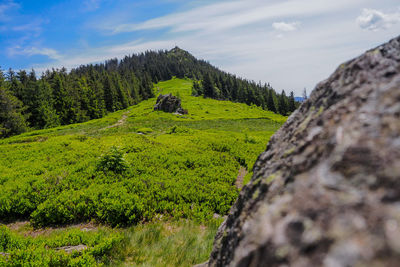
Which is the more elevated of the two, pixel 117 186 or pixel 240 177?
pixel 117 186

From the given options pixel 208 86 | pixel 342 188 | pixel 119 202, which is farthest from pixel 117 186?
pixel 208 86

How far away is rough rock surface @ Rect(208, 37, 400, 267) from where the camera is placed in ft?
4.21

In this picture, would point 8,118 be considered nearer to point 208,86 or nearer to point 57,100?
point 57,100

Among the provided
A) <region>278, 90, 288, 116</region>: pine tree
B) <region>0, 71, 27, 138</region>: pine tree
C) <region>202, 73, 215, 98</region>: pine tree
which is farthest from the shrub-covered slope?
<region>202, 73, 215, 98</region>: pine tree

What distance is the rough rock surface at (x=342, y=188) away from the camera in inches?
50.5

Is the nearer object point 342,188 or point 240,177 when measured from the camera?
point 342,188

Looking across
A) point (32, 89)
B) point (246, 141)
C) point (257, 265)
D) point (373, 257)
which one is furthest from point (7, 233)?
point (32, 89)

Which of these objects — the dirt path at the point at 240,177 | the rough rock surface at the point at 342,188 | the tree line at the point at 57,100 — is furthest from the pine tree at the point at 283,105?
the rough rock surface at the point at 342,188

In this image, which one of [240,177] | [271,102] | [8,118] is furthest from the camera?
[271,102]

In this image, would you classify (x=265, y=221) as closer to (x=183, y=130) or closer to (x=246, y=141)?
(x=246, y=141)

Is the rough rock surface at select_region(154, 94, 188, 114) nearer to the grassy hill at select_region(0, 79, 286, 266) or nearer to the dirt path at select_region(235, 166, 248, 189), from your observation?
the grassy hill at select_region(0, 79, 286, 266)

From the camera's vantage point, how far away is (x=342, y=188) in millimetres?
1567

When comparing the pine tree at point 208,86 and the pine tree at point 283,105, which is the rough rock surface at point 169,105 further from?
the pine tree at point 283,105

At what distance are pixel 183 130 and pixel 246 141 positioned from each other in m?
10.9
